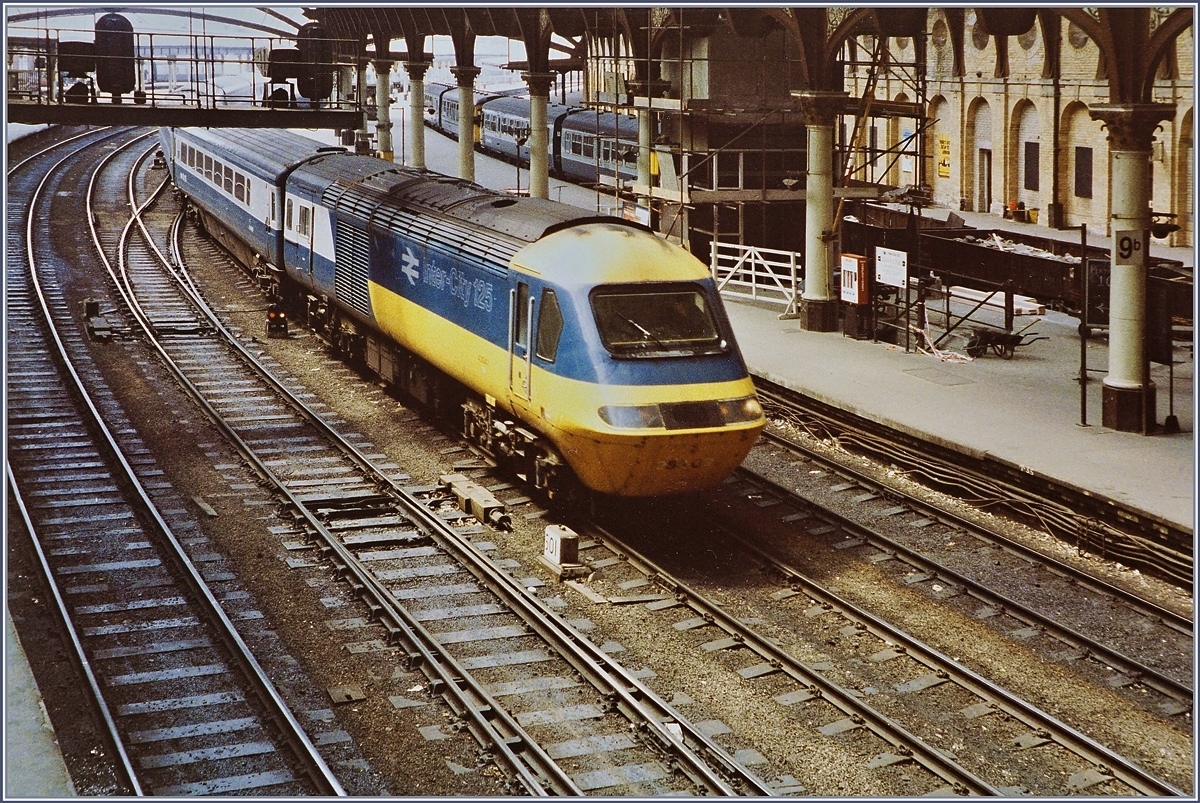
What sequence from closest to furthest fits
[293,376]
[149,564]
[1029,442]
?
[149,564]
[1029,442]
[293,376]

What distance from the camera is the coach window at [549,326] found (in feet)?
50.3

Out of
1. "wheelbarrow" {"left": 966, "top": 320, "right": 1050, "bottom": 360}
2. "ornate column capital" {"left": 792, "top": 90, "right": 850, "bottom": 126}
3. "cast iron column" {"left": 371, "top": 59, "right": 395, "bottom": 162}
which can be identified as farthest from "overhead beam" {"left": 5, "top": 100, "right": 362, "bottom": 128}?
"cast iron column" {"left": 371, "top": 59, "right": 395, "bottom": 162}

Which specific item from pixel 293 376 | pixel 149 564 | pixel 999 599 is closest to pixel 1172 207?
pixel 293 376

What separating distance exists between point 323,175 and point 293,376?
141 inches

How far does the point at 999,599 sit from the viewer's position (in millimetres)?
14273

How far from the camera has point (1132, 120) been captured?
62.0ft

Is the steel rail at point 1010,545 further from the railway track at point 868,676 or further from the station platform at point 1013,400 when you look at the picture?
the railway track at point 868,676

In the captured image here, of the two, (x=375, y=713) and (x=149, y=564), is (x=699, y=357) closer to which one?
(x=375, y=713)

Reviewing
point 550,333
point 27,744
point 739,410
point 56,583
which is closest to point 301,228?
point 550,333

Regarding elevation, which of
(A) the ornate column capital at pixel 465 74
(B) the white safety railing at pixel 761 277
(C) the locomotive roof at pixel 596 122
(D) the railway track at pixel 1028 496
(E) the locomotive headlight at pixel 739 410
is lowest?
(D) the railway track at pixel 1028 496

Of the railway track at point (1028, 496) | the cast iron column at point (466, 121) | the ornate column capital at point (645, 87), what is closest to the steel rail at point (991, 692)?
the railway track at point (1028, 496)

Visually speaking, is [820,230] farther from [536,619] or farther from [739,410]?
[536,619]

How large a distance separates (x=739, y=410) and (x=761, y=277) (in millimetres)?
18880

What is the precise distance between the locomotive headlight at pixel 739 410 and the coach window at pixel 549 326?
188cm
